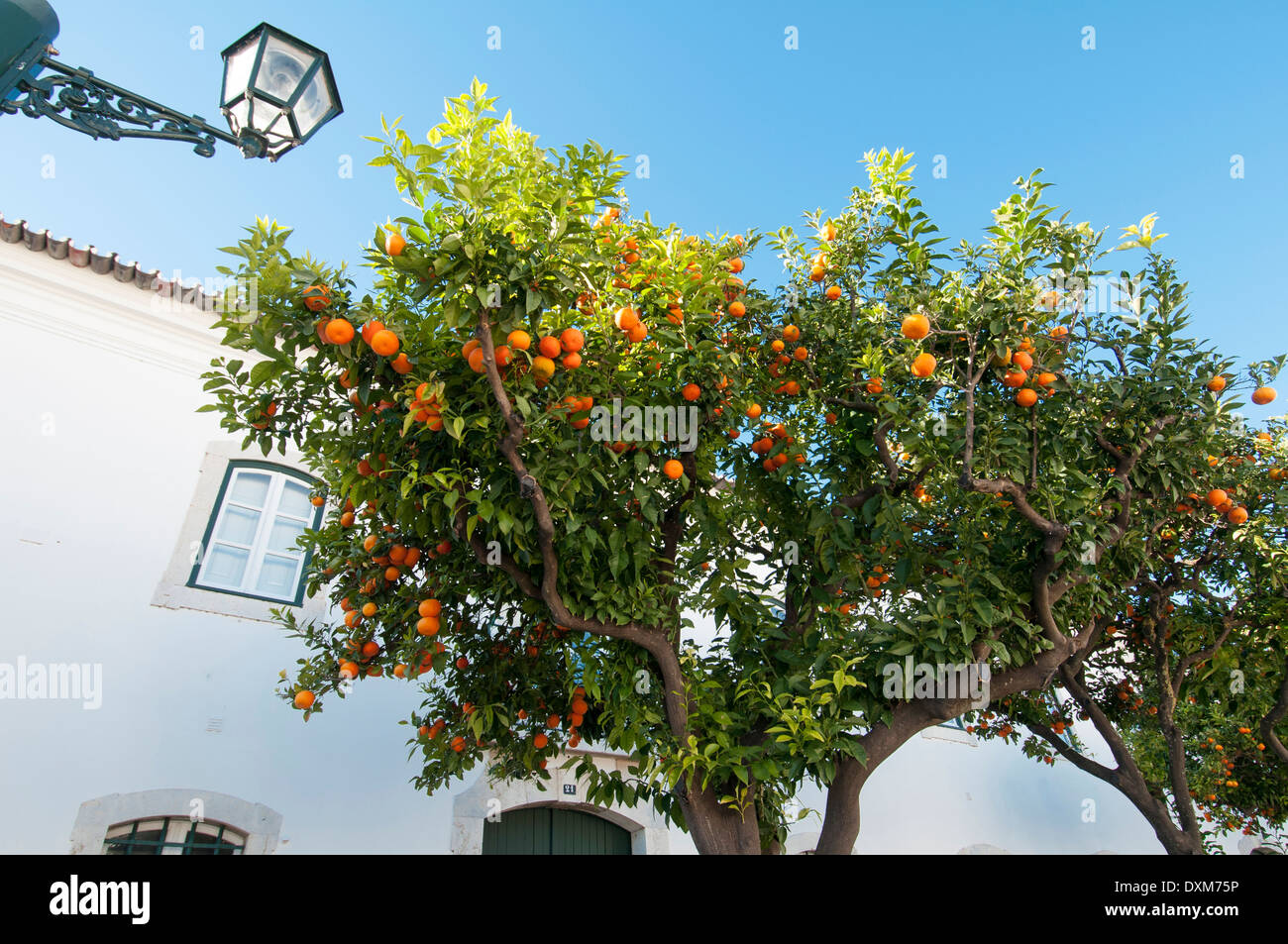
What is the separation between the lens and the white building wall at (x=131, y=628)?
536cm

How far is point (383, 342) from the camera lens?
3045 mm

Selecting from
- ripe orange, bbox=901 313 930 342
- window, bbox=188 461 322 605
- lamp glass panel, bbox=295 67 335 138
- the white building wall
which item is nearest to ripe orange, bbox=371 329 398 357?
lamp glass panel, bbox=295 67 335 138

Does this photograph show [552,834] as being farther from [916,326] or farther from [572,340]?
[916,326]

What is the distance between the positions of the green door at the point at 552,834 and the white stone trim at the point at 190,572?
8.17 feet

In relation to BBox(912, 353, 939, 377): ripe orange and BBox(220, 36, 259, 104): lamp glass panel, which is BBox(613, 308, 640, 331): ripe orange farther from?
BBox(220, 36, 259, 104): lamp glass panel

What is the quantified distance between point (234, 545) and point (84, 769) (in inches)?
74.4

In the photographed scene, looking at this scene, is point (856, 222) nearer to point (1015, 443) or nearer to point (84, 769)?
point (1015, 443)

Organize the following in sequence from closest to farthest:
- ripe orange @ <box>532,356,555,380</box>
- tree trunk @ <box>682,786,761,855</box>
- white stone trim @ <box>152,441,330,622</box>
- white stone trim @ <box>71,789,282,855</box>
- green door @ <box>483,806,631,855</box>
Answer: ripe orange @ <box>532,356,555,380</box> → tree trunk @ <box>682,786,761,855</box> → white stone trim @ <box>71,789,282,855</box> → white stone trim @ <box>152,441,330,622</box> → green door @ <box>483,806,631,855</box>

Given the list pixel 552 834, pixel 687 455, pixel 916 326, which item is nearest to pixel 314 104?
pixel 687 455

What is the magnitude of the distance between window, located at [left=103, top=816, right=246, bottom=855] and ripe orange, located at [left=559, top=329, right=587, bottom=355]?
4759 millimetres

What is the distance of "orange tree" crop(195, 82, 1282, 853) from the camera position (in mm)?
3182

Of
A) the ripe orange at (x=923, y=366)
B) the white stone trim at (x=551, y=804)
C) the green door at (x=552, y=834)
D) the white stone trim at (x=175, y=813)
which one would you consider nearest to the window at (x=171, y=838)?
the white stone trim at (x=175, y=813)

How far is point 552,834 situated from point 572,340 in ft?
17.9

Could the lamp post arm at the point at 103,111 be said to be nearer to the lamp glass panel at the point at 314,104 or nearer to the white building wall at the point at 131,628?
the lamp glass panel at the point at 314,104
